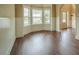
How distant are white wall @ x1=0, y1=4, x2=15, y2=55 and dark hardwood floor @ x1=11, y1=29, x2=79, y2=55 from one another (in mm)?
81

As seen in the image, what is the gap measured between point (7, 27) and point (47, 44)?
0.55m

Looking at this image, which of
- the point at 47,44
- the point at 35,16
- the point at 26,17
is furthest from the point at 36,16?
the point at 47,44

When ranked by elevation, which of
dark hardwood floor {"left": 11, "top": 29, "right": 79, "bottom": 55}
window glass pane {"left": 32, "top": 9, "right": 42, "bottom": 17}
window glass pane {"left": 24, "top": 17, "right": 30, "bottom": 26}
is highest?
window glass pane {"left": 32, "top": 9, "right": 42, "bottom": 17}

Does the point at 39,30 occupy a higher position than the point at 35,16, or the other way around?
the point at 35,16

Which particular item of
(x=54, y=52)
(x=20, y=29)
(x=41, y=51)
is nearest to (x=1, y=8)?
(x=20, y=29)

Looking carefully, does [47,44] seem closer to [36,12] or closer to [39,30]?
[39,30]

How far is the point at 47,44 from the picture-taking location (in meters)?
1.45

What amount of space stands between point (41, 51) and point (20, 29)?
387 mm

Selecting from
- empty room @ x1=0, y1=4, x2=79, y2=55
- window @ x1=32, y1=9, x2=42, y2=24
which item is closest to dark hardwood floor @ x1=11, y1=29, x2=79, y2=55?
empty room @ x1=0, y1=4, x2=79, y2=55

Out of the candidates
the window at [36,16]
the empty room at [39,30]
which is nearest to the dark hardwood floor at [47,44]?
the empty room at [39,30]

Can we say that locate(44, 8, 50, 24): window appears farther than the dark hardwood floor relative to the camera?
Yes

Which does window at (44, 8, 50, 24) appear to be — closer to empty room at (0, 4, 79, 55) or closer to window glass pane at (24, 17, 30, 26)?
empty room at (0, 4, 79, 55)

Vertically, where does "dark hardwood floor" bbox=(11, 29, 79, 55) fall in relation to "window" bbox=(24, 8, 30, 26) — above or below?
below

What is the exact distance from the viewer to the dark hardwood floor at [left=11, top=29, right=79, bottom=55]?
1.40m
